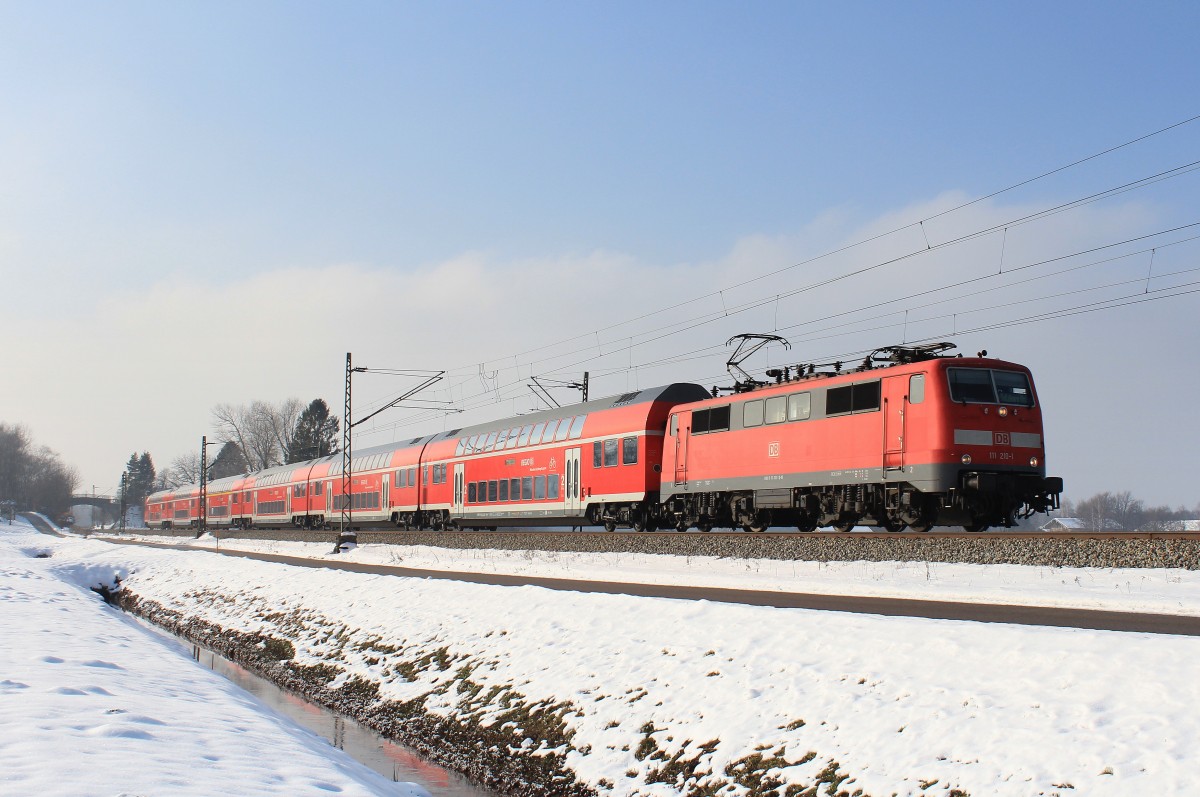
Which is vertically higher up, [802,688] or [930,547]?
[930,547]

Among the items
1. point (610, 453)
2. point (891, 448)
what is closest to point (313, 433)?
point (610, 453)

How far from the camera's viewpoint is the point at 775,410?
2652 cm

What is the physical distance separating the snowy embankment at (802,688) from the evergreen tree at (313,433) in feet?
375

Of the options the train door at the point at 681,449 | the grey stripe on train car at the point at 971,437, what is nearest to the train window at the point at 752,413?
the train door at the point at 681,449

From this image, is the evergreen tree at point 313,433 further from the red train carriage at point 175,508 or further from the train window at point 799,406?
the train window at point 799,406

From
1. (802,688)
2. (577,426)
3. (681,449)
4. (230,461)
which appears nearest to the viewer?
(802,688)

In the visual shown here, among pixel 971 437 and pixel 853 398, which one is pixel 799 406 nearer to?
pixel 853 398

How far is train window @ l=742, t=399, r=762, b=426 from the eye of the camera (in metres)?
27.1

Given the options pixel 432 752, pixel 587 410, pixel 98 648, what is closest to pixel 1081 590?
pixel 432 752

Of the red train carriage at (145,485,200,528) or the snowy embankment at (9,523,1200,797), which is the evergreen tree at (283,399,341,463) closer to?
the red train carriage at (145,485,200,528)

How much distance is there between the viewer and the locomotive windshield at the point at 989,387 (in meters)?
21.9

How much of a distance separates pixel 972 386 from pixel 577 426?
1678 centimetres

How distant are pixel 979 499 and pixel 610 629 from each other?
1140 cm

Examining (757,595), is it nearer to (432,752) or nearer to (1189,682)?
(432,752)
